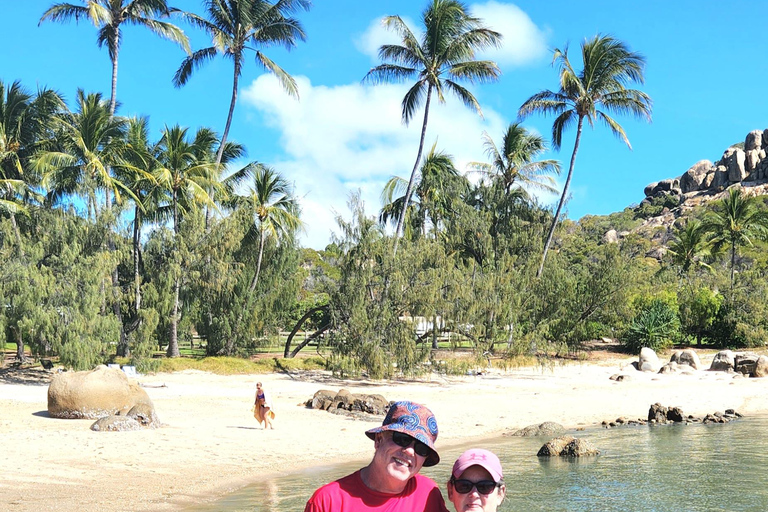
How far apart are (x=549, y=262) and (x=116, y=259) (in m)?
19.3

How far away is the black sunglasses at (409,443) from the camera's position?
3020 millimetres

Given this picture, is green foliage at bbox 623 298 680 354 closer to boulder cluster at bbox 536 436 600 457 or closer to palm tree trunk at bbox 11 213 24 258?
boulder cluster at bbox 536 436 600 457

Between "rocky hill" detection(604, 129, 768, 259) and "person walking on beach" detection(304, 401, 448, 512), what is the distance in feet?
333

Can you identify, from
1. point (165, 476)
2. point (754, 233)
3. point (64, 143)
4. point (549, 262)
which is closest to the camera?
point (165, 476)

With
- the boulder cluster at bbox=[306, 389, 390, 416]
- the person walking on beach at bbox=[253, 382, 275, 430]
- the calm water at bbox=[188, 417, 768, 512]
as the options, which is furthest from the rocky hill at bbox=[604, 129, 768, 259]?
the person walking on beach at bbox=[253, 382, 275, 430]

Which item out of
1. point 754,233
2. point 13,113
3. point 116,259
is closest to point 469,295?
point 116,259

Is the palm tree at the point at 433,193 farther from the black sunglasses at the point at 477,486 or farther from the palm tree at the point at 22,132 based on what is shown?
the black sunglasses at the point at 477,486

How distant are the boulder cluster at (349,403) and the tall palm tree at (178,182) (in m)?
9.74

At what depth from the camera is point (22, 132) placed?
2728 centimetres

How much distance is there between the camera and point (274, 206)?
31.5 m

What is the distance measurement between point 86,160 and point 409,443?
2403 centimetres

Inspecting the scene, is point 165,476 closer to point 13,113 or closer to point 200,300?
point 200,300

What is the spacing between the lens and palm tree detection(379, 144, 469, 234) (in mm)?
39938

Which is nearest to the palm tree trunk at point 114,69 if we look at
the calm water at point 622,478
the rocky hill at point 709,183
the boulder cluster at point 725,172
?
the calm water at point 622,478
